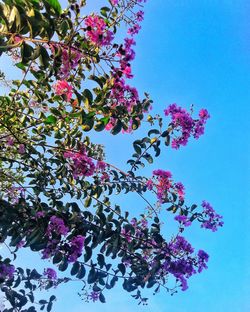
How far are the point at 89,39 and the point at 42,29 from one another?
58 centimetres

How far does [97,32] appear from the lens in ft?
10.1

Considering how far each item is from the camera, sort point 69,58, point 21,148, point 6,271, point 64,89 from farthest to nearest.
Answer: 1. point 21,148
2. point 6,271
3. point 64,89
4. point 69,58

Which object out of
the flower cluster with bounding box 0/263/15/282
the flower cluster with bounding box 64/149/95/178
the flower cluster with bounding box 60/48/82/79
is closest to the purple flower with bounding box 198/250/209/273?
the flower cluster with bounding box 64/149/95/178

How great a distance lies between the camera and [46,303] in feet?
14.0

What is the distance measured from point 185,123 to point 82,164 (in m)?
1.01

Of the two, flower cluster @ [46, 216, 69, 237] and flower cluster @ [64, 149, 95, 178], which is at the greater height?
flower cluster @ [64, 149, 95, 178]

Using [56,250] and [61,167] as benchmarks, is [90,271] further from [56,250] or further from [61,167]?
[61,167]

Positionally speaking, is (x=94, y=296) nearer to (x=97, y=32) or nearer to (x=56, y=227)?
(x=56, y=227)

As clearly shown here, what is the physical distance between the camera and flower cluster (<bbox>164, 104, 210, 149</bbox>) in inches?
156

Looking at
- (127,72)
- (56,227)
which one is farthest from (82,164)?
(127,72)

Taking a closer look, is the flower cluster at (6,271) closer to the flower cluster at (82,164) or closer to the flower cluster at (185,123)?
the flower cluster at (82,164)

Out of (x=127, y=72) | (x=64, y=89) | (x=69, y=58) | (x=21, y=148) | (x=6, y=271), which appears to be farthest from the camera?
(x=21, y=148)

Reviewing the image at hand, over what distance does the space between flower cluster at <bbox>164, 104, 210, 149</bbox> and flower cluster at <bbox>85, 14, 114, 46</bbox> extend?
110 cm

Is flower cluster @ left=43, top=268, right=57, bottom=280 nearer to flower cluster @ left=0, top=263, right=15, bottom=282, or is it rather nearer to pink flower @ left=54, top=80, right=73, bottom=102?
flower cluster @ left=0, top=263, right=15, bottom=282
